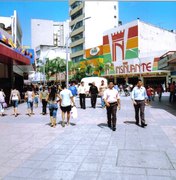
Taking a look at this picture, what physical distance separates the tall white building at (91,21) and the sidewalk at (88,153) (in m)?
63.1

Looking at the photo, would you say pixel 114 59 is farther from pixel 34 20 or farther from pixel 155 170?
pixel 34 20

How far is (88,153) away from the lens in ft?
21.9

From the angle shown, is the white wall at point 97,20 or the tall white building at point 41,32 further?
the tall white building at point 41,32

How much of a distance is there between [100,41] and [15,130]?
215ft

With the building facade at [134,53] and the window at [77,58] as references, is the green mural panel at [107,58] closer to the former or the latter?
the building facade at [134,53]

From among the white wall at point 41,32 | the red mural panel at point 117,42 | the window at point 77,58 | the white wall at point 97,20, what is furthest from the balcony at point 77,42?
the white wall at point 41,32

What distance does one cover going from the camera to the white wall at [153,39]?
52969mm

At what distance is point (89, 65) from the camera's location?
2282 inches

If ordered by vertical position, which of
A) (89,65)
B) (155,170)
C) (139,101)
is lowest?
(155,170)

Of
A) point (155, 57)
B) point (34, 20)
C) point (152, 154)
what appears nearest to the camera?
point (152, 154)

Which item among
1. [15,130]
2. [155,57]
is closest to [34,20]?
[155,57]

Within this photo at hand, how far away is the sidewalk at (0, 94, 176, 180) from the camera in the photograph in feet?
17.1

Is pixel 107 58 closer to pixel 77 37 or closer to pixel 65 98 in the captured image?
pixel 77 37

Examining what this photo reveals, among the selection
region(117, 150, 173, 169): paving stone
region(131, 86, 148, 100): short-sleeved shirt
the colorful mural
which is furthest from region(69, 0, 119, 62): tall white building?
region(117, 150, 173, 169): paving stone
